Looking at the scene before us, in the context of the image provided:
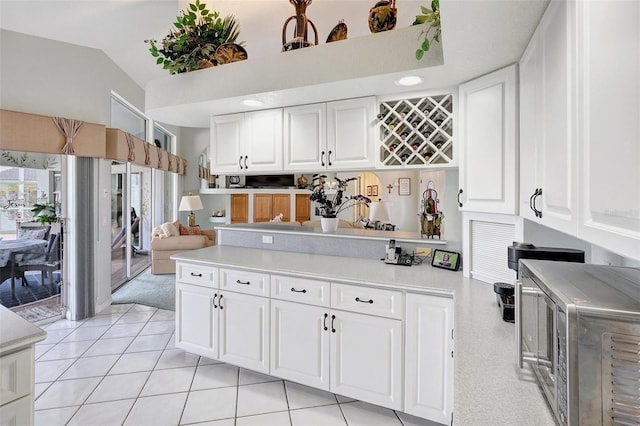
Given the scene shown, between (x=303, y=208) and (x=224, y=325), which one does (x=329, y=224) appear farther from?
(x=303, y=208)

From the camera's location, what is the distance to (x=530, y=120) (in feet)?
4.83

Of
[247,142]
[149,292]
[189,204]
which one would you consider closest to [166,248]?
[149,292]

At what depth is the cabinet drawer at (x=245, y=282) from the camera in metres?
2.29

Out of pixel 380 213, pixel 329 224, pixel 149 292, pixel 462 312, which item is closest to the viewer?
pixel 462 312

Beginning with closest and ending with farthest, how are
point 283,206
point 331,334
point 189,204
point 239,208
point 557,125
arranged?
Answer: point 557,125 < point 331,334 < point 189,204 < point 283,206 < point 239,208

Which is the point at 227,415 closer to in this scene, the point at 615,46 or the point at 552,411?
the point at 552,411

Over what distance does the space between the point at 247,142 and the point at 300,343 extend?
1835 mm

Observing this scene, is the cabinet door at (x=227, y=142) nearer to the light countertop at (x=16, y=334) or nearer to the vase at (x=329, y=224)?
the vase at (x=329, y=224)

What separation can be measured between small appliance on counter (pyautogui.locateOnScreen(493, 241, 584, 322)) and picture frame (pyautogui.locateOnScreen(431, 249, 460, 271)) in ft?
2.14

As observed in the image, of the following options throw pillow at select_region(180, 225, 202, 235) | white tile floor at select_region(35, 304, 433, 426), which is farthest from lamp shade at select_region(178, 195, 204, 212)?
white tile floor at select_region(35, 304, 433, 426)

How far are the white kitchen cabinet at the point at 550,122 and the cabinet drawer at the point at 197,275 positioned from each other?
2187 millimetres

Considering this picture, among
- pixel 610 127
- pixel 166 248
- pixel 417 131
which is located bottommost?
pixel 166 248

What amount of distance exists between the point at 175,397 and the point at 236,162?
1.99 meters

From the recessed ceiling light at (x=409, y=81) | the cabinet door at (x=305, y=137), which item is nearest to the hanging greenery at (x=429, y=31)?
the recessed ceiling light at (x=409, y=81)
